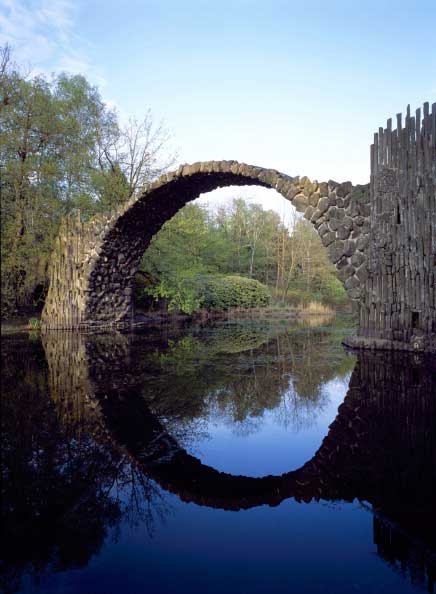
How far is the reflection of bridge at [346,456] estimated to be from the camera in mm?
2289

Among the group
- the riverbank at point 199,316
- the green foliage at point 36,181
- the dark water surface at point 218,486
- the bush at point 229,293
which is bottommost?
the dark water surface at point 218,486

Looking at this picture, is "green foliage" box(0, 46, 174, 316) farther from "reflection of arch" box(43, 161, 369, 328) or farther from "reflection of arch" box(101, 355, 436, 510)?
"reflection of arch" box(101, 355, 436, 510)

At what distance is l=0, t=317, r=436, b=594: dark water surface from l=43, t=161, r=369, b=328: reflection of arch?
5.86 metres

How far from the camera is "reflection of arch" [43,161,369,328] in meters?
10.4

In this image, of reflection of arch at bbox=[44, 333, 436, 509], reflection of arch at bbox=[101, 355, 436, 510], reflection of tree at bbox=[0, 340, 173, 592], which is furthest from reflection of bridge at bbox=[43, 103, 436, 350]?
reflection of tree at bbox=[0, 340, 173, 592]

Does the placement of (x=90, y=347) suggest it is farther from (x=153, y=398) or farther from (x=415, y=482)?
(x=415, y=482)

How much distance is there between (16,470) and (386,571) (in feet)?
6.85

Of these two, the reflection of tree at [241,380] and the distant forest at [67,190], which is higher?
the distant forest at [67,190]

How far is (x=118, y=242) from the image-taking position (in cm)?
1237

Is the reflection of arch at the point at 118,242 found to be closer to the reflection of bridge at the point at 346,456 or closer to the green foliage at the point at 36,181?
the green foliage at the point at 36,181

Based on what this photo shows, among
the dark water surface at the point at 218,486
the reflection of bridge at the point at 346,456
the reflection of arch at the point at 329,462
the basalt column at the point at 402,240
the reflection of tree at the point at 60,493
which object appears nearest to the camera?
the dark water surface at the point at 218,486

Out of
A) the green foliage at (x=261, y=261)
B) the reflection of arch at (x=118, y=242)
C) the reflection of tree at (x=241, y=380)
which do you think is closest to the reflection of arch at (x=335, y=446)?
the reflection of tree at (x=241, y=380)

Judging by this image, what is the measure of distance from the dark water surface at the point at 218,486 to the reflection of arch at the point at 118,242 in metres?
5.86

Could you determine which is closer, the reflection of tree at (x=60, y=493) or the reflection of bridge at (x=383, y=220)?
the reflection of tree at (x=60, y=493)
